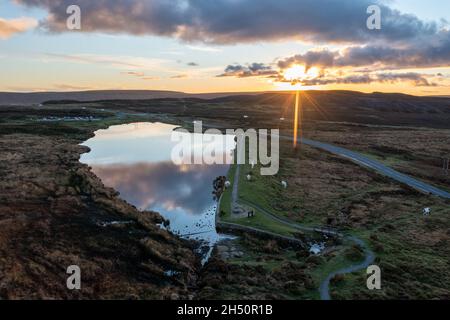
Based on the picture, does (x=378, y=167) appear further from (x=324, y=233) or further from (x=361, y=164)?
(x=324, y=233)

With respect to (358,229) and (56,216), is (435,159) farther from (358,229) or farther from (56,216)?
(56,216)

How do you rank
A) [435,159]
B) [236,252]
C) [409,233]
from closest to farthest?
[236,252] < [409,233] < [435,159]

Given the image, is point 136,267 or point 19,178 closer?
point 136,267

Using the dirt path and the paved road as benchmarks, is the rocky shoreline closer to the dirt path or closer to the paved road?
the dirt path

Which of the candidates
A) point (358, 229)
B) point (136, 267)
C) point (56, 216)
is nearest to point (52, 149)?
point (56, 216)

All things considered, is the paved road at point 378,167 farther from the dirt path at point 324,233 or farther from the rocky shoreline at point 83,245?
the rocky shoreline at point 83,245

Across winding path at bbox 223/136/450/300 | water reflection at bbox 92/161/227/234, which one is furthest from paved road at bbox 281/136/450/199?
water reflection at bbox 92/161/227/234

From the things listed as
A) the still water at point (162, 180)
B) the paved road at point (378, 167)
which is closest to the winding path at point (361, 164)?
the paved road at point (378, 167)
